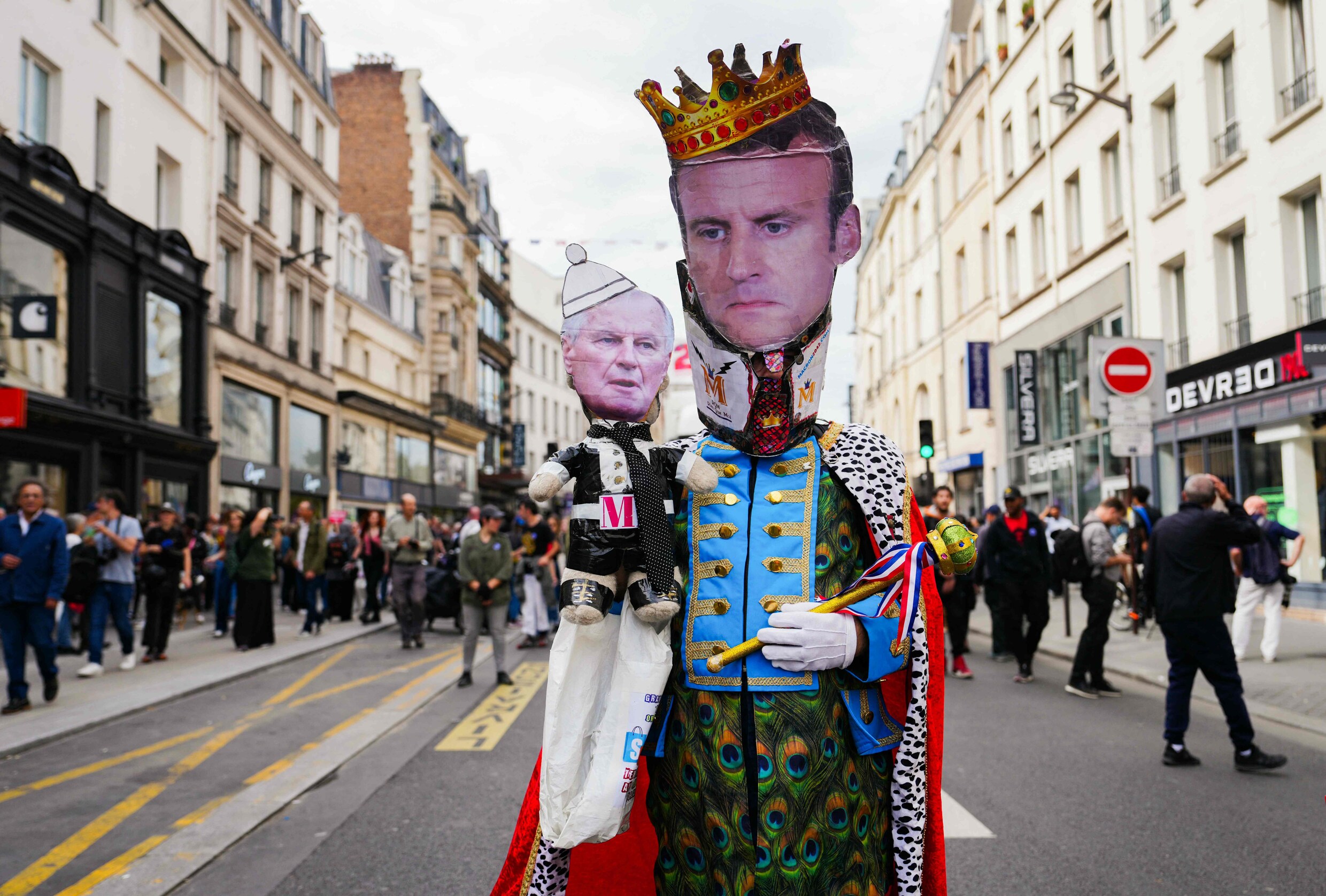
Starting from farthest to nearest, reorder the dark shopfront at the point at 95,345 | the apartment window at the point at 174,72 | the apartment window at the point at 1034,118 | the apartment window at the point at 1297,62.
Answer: the apartment window at the point at 1034,118 → the apartment window at the point at 174,72 → the dark shopfront at the point at 95,345 → the apartment window at the point at 1297,62

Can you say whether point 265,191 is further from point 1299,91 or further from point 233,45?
point 1299,91

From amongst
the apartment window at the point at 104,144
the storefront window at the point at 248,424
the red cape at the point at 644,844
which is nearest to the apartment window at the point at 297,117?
the storefront window at the point at 248,424

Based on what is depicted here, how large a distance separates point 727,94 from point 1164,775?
18.0ft

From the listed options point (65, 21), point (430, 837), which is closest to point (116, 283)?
point (65, 21)

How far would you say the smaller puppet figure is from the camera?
7.40ft

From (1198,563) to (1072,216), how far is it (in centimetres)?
1779

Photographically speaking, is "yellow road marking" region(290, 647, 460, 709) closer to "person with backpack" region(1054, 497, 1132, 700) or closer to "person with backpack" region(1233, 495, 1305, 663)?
"person with backpack" region(1054, 497, 1132, 700)

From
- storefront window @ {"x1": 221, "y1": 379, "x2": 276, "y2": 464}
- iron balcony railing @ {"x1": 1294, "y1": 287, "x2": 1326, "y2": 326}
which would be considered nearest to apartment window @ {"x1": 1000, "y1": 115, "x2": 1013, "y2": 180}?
iron balcony railing @ {"x1": 1294, "y1": 287, "x2": 1326, "y2": 326}

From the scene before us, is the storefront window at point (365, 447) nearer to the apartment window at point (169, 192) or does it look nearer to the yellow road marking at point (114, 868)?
the apartment window at point (169, 192)

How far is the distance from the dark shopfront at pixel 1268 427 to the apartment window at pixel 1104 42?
706 cm

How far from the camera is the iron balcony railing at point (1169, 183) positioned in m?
17.6

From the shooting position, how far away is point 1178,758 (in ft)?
20.6

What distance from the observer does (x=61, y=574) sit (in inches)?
329


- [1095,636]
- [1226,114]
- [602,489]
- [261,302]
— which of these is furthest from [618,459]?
[261,302]
